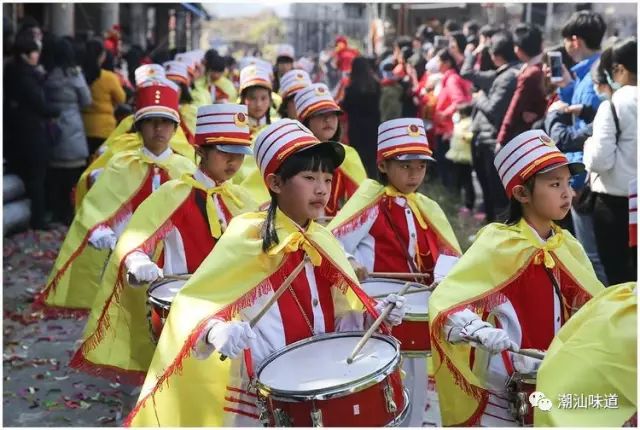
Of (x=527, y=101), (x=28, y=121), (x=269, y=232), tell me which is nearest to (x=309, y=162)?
(x=269, y=232)

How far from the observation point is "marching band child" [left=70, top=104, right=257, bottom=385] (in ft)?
17.4

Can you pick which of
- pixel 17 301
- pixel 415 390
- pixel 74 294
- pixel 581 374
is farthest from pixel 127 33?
pixel 581 374

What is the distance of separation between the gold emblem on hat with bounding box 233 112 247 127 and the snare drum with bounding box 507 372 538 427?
2145mm

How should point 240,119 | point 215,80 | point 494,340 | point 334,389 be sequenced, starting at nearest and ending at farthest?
point 334,389
point 494,340
point 240,119
point 215,80

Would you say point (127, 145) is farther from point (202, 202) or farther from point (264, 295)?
point (264, 295)

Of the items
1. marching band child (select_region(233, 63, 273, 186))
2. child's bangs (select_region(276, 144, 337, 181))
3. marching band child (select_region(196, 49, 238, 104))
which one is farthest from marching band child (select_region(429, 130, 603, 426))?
marching band child (select_region(196, 49, 238, 104))

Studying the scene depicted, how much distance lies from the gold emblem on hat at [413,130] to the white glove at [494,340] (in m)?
1.99

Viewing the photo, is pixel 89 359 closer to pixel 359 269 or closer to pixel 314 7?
pixel 359 269

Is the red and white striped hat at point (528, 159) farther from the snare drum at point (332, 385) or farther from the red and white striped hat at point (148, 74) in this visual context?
the red and white striped hat at point (148, 74)

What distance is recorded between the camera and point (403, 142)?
18.4ft

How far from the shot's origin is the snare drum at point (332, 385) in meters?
3.49

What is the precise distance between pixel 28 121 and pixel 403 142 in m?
6.75

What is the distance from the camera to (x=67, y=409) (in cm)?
623

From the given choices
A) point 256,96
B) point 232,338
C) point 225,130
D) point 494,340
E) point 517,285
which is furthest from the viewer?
point 256,96
